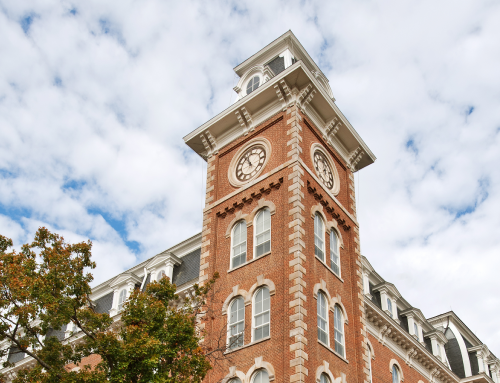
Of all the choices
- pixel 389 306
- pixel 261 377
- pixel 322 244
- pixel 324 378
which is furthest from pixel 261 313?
pixel 389 306

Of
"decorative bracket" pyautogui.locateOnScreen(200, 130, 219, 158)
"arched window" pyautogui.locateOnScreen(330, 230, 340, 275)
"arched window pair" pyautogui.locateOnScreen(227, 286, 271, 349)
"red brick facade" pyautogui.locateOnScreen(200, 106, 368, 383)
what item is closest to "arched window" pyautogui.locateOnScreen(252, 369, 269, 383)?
"red brick facade" pyautogui.locateOnScreen(200, 106, 368, 383)

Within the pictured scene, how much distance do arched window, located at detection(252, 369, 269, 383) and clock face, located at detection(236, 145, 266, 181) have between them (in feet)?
29.4

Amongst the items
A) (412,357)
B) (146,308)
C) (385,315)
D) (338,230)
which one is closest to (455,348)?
(412,357)

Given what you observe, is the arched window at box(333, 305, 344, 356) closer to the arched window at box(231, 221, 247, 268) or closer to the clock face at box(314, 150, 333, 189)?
the arched window at box(231, 221, 247, 268)

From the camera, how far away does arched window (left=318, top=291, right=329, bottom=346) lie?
71.6 feet

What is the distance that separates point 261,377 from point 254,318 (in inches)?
88.8

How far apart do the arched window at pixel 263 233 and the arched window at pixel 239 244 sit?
643mm

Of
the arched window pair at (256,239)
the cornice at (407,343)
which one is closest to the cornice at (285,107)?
the arched window pair at (256,239)

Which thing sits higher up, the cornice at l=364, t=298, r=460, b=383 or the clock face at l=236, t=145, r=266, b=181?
the clock face at l=236, t=145, r=266, b=181

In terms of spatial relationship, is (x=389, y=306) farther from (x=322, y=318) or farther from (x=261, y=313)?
(x=261, y=313)

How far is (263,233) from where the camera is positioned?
2397 centimetres

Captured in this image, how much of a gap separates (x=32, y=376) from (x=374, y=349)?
17639 mm

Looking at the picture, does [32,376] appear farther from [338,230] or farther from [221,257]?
[338,230]

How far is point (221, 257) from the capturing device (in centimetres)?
2495
